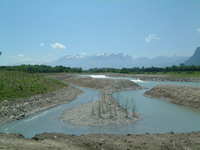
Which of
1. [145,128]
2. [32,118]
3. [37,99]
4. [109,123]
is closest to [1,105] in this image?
[32,118]

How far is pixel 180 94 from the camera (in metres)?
23.8

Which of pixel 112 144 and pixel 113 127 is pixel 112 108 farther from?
pixel 112 144

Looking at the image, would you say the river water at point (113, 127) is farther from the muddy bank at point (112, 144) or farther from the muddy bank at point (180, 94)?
the muddy bank at point (180, 94)

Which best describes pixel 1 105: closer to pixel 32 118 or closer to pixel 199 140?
pixel 32 118

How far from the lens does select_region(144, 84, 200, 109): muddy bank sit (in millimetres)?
20859

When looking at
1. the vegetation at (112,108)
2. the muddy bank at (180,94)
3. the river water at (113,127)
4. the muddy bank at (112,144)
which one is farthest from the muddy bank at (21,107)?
the muddy bank at (180,94)

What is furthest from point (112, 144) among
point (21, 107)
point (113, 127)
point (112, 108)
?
point (21, 107)

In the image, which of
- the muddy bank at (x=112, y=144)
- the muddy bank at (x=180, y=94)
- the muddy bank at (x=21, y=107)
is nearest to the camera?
the muddy bank at (x=112, y=144)

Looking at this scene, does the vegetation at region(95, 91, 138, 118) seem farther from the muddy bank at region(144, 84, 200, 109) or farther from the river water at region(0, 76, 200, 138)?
the muddy bank at region(144, 84, 200, 109)

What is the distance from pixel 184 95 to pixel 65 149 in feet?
72.4

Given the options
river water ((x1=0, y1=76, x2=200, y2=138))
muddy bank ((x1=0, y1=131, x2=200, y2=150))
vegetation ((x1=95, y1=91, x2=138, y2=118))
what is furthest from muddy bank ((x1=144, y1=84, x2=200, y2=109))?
muddy bank ((x1=0, y1=131, x2=200, y2=150))

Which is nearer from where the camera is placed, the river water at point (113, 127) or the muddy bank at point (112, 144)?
the muddy bank at point (112, 144)

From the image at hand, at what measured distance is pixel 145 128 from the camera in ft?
41.5

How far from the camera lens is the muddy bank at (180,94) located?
68.4ft
